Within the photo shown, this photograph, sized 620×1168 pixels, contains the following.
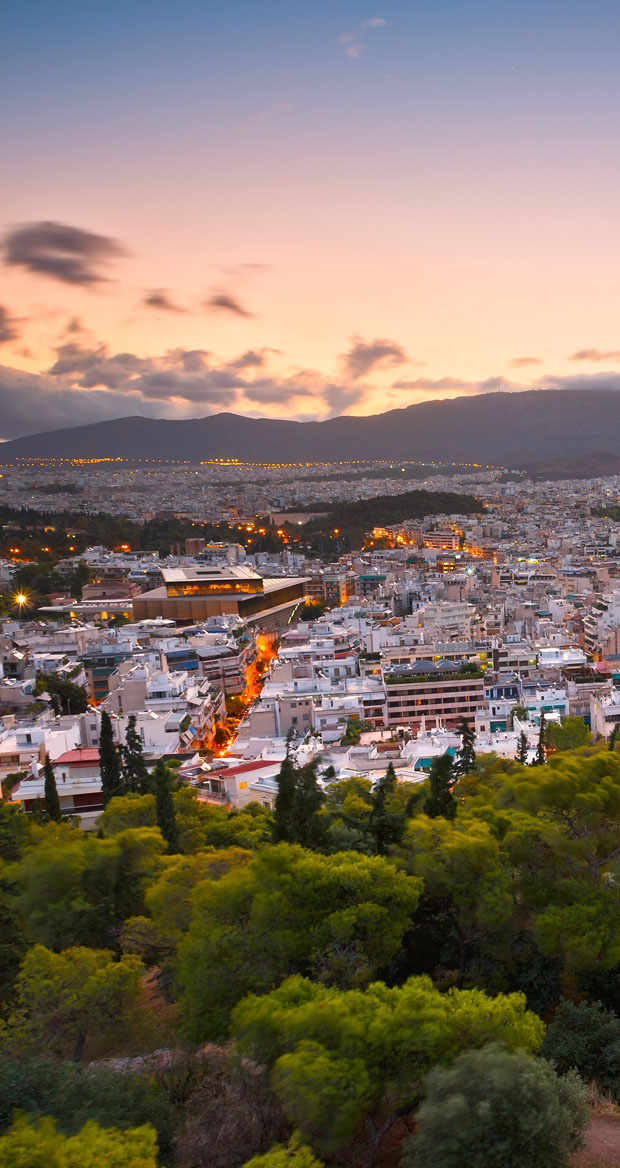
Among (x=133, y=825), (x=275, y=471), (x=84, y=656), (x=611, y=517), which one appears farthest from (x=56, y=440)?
(x=133, y=825)

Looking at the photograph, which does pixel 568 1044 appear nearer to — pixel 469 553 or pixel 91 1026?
pixel 91 1026

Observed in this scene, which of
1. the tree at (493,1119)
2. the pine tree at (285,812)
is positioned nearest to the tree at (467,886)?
the pine tree at (285,812)

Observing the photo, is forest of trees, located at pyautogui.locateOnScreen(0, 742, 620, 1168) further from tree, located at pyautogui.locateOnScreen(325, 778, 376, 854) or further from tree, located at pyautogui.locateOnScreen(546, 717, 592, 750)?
tree, located at pyautogui.locateOnScreen(546, 717, 592, 750)

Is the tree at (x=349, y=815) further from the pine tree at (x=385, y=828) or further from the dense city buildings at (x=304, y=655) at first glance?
the dense city buildings at (x=304, y=655)

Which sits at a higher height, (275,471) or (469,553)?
(275,471)

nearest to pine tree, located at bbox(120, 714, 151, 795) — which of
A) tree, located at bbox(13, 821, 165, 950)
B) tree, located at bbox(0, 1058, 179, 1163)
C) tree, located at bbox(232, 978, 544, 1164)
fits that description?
tree, located at bbox(13, 821, 165, 950)

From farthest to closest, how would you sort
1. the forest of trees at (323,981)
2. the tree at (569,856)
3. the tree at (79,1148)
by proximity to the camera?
the tree at (569,856), the forest of trees at (323,981), the tree at (79,1148)
